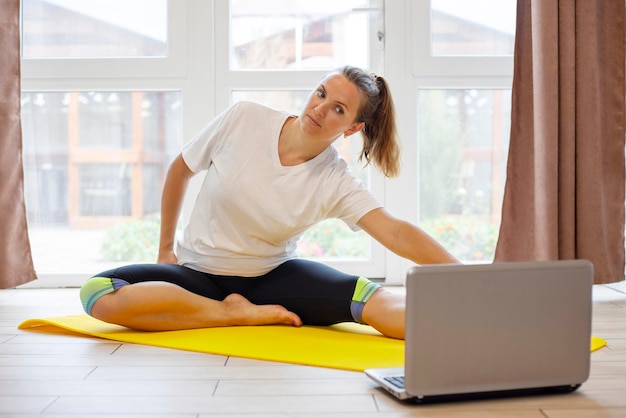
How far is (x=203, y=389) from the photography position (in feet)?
4.74

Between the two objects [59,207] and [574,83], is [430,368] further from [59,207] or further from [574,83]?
[59,207]

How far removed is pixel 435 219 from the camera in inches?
120

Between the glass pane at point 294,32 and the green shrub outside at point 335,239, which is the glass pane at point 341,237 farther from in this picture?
the glass pane at point 294,32

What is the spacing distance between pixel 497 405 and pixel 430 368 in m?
0.15

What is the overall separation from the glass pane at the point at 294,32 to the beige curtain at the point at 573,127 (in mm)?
663

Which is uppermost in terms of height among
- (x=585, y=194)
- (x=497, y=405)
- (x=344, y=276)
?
(x=585, y=194)

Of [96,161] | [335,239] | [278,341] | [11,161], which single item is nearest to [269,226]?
[278,341]

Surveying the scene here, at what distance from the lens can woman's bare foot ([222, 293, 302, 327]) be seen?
2.03m

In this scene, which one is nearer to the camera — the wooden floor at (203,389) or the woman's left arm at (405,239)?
the wooden floor at (203,389)

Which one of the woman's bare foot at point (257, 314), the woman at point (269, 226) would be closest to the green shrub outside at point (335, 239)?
the woman at point (269, 226)

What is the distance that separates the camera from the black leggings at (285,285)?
2.02 m

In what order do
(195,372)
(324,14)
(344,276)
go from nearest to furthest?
1. (195,372)
2. (344,276)
3. (324,14)

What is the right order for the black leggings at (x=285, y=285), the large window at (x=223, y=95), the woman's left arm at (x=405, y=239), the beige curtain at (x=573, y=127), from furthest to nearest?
1. the large window at (x=223, y=95)
2. the beige curtain at (x=573, y=127)
3. the black leggings at (x=285, y=285)
4. the woman's left arm at (x=405, y=239)

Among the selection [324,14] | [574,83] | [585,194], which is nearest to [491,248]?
[585,194]
